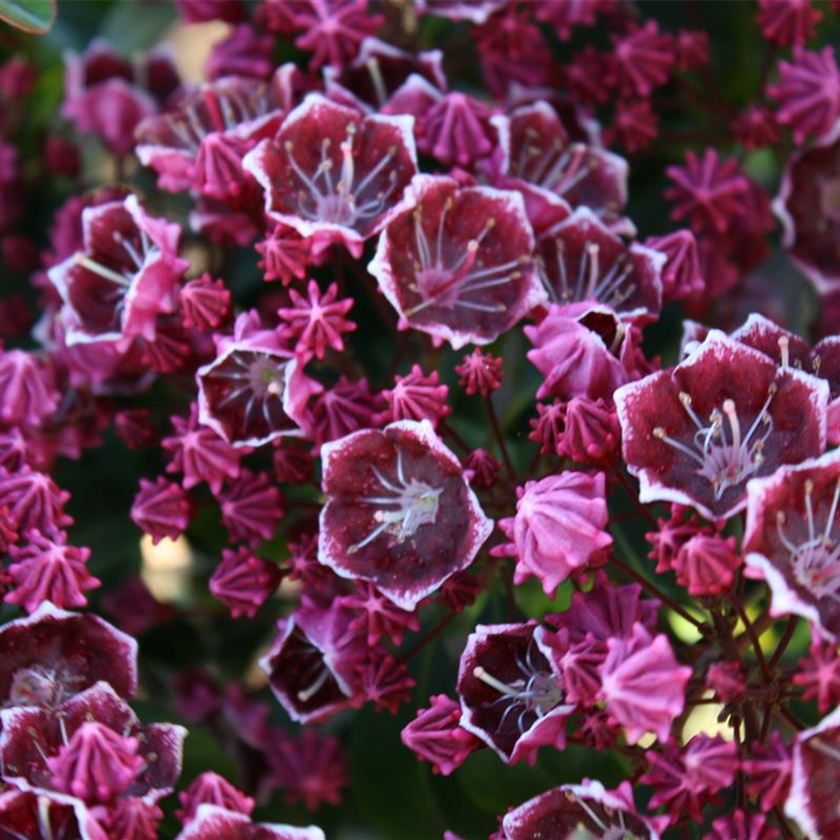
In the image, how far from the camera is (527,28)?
8.00 ft

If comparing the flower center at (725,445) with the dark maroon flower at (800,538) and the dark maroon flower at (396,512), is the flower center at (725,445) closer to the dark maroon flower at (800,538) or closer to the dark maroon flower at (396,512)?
the dark maroon flower at (800,538)

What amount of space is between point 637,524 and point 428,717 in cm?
55

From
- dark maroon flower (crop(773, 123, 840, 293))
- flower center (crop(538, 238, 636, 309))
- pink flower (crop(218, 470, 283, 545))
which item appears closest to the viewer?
pink flower (crop(218, 470, 283, 545))

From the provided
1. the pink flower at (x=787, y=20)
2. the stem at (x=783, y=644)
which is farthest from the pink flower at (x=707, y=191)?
the stem at (x=783, y=644)

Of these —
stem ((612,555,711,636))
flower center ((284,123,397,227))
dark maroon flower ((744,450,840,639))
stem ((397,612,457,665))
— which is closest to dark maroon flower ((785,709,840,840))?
dark maroon flower ((744,450,840,639))

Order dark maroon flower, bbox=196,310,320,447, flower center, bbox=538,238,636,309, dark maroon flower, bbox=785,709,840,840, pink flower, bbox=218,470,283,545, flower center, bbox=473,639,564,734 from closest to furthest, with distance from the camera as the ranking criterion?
dark maroon flower, bbox=785,709,840,840 < flower center, bbox=473,639,564,734 < dark maroon flower, bbox=196,310,320,447 < pink flower, bbox=218,470,283,545 < flower center, bbox=538,238,636,309

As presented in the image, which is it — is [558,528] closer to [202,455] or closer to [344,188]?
[202,455]

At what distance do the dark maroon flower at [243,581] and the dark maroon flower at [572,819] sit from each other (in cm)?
52

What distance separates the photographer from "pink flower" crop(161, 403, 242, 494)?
2051 mm

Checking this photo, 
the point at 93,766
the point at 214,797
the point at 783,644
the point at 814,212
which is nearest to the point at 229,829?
the point at 214,797

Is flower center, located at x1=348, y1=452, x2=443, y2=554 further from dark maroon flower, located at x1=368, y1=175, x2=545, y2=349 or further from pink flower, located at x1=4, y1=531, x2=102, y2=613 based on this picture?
pink flower, located at x1=4, y1=531, x2=102, y2=613

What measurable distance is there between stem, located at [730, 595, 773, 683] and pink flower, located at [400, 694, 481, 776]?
1.21ft

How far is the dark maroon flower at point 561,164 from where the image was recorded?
2326 millimetres

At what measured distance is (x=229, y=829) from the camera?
173 cm
